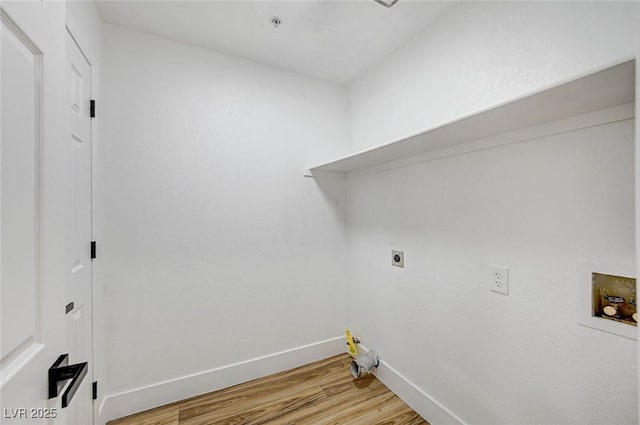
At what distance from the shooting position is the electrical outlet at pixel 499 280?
133 cm

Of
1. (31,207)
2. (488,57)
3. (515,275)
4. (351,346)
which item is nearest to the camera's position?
(31,207)

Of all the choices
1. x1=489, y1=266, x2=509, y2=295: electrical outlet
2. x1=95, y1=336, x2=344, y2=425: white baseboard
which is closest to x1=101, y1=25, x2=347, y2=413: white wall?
x1=95, y1=336, x2=344, y2=425: white baseboard

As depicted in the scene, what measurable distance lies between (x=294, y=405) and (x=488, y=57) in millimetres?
2441

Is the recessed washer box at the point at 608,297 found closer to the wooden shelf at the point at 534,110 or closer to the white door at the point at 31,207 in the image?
the wooden shelf at the point at 534,110

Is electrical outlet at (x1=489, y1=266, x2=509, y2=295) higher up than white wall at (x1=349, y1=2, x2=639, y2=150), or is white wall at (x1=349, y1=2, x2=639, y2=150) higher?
white wall at (x1=349, y1=2, x2=639, y2=150)

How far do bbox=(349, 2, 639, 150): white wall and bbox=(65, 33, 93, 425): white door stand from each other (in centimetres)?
184

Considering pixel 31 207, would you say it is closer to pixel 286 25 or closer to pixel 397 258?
pixel 286 25

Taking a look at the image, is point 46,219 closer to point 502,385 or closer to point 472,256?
point 472,256

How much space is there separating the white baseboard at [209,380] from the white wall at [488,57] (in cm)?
191

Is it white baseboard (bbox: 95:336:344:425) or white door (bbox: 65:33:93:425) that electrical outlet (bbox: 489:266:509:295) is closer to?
white baseboard (bbox: 95:336:344:425)

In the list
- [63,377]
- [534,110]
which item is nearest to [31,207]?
[63,377]

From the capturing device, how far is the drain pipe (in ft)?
6.88

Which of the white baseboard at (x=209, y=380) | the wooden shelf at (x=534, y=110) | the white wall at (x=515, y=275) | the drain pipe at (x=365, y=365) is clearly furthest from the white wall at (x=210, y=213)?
the wooden shelf at (x=534, y=110)

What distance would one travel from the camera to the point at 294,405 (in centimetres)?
186
